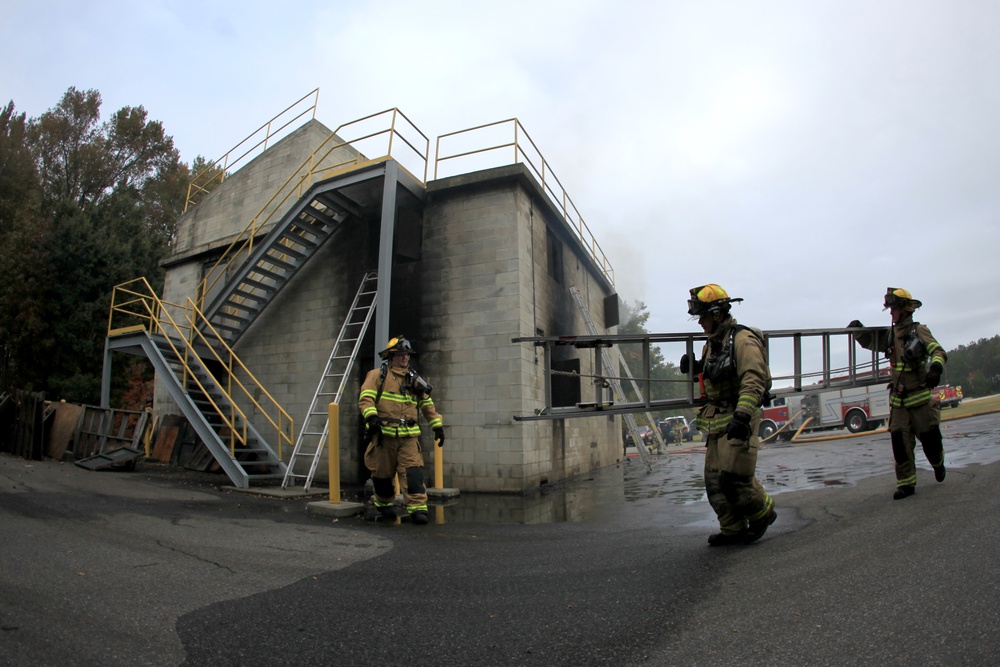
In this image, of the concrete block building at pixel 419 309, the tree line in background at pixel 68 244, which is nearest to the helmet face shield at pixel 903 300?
the concrete block building at pixel 419 309

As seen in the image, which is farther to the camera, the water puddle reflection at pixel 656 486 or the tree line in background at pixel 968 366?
the tree line in background at pixel 968 366

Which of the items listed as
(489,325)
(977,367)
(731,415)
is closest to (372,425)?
(731,415)

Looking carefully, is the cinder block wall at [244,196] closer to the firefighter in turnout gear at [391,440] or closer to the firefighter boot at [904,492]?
the firefighter in turnout gear at [391,440]

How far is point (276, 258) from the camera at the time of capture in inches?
450

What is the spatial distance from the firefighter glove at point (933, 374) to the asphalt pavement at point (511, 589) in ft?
3.17

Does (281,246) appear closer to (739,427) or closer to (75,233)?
(739,427)

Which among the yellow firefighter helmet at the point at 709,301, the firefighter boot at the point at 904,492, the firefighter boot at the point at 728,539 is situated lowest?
the firefighter boot at the point at 728,539

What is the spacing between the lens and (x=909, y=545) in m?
3.52

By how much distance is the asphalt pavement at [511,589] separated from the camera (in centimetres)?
238

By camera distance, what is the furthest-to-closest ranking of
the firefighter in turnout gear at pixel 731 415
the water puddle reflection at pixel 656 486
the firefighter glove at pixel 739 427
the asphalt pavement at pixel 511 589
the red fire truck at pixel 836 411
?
the red fire truck at pixel 836 411, the water puddle reflection at pixel 656 486, the firefighter in turnout gear at pixel 731 415, the firefighter glove at pixel 739 427, the asphalt pavement at pixel 511 589

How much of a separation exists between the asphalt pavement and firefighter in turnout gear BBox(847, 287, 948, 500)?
30cm

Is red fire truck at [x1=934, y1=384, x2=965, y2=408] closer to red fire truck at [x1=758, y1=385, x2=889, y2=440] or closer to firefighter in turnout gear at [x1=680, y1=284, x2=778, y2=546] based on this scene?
red fire truck at [x1=758, y1=385, x2=889, y2=440]

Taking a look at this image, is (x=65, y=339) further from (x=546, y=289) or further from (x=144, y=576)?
(x=144, y=576)

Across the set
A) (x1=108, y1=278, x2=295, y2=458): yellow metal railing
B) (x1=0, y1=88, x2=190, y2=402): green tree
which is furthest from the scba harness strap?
(x1=0, y1=88, x2=190, y2=402): green tree
